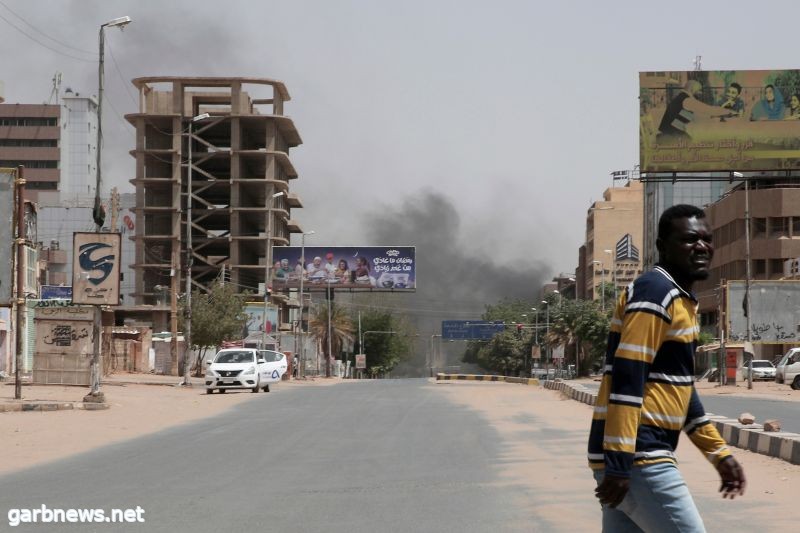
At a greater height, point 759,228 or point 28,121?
point 28,121

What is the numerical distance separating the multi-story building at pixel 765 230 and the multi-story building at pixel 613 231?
1865 inches

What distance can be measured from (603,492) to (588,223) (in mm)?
157095

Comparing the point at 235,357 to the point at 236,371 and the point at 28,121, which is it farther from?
the point at 28,121

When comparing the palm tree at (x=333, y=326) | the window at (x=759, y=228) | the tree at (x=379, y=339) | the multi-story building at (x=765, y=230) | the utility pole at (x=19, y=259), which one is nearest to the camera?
the utility pole at (x=19, y=259)

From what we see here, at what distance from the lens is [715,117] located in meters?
62.2

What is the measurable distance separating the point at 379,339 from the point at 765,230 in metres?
65.6

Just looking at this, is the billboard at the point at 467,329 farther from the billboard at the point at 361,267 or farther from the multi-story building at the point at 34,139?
the multi-story building at the point at 34,139

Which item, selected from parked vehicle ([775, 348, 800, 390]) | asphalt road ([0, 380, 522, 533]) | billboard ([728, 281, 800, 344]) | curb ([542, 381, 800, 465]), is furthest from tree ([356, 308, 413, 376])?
curb ([542, 381, 800, 465])

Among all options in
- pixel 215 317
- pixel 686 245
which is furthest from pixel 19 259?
pixel 215 317

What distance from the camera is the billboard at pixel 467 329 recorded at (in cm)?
11412

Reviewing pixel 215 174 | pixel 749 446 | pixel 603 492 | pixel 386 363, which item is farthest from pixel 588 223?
pixel 603 492

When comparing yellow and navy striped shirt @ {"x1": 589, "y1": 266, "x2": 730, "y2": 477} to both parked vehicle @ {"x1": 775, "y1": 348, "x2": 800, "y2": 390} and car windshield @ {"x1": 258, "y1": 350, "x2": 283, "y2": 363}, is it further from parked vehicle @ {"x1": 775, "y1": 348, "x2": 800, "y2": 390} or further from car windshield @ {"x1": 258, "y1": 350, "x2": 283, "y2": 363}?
parked vehicle @ {"x1": 775, "y1": 348, "x2": 800, "y2": 390}

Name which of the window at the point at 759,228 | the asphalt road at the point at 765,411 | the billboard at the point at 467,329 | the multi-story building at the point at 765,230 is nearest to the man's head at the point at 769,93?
the multi-story building at the point at 765,230

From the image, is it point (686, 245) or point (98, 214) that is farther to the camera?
point (98, 214)
